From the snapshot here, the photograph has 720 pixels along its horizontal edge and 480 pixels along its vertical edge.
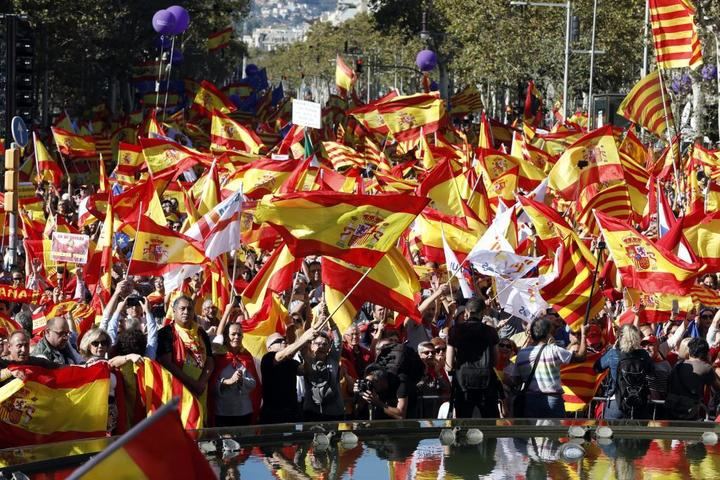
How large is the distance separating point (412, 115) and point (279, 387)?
18677 millimetres

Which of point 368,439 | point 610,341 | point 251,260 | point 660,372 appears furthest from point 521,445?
point 251,260

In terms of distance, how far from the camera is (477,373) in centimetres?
1005

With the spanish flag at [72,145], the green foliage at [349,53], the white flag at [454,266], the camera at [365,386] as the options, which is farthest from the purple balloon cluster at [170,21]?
the green foliage at [349,53]

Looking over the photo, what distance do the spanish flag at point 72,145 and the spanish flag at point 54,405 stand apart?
21.3 meters

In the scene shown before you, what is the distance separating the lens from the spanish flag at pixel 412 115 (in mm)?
27328

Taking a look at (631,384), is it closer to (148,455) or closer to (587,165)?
(148,455)

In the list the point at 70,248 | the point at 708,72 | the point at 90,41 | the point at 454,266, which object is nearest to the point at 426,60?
the point at 90,41

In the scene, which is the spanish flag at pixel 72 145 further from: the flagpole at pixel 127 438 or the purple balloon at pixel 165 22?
the flagpole at pixel 127 438

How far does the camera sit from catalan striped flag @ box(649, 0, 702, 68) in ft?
61.2

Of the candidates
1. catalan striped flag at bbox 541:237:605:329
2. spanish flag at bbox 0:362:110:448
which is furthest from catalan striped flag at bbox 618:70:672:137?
spanish flag at bbox 0:362:110:448

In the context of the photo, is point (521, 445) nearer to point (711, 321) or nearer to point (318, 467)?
point (318, 467)

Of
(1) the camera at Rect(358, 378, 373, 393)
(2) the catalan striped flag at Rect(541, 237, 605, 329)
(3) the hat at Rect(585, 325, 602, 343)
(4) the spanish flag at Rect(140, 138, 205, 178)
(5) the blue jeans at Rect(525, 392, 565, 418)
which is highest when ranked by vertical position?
(4) the spanish flag at Rect(140, 138, 205, 178)

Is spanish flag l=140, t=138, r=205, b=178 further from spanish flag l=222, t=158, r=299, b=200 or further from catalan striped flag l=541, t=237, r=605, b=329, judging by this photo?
catalan striped flag l=541, t=237, r=605, b=329

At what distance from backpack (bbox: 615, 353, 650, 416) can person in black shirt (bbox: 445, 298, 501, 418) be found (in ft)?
2.61
